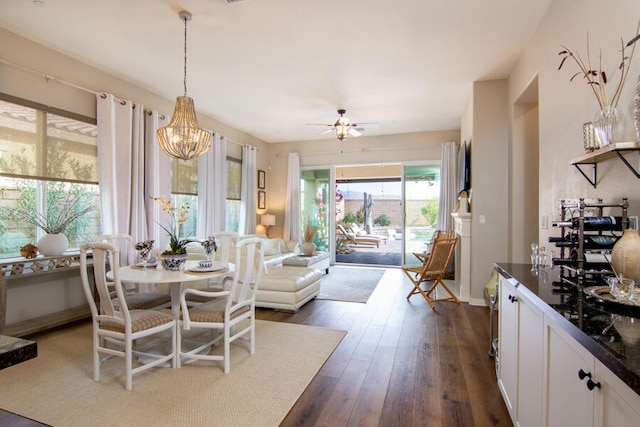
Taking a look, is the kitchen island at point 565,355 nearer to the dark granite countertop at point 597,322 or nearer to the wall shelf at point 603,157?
the dark granite countertop at point 597,322

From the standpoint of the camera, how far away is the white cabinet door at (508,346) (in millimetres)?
1818

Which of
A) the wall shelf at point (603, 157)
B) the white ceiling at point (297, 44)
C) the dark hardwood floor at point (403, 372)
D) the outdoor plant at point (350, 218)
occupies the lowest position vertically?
the dark hardwood floor at point (403, 372)

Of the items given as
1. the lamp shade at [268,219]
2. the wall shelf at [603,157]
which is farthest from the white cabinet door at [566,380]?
the lamp shade at [268,219]

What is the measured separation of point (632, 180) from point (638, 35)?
0.65 meters

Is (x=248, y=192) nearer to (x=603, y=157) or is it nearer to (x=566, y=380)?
(x=603, y=157)

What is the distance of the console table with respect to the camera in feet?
9.32

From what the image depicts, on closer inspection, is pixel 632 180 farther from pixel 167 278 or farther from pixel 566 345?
pixel 167 278

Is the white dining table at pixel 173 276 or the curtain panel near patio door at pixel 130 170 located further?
the curtain panel near patio door at pixel 130 170

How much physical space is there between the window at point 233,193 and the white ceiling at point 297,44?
1683 millimetres

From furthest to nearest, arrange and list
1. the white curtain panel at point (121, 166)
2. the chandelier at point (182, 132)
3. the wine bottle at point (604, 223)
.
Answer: the white curtain panel at point (121, 166)
the chandelier at point (182, 132)
the wine bottle at point (604, 223)

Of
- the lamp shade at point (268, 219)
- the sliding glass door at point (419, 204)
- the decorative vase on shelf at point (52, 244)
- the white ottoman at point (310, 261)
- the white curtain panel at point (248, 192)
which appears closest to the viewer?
the decorative vase on shelf at point (52, 244)

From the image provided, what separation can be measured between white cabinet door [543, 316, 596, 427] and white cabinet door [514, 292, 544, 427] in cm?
9

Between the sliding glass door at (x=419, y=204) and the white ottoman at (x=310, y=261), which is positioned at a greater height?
the sliding glass door at (x=419, y=204)

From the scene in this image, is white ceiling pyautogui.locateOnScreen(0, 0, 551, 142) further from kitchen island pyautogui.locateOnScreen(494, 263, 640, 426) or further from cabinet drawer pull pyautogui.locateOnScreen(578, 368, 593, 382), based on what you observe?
cabinet drawer pull pyautogui.locateOnScreen(578, 368, 593, 382)
